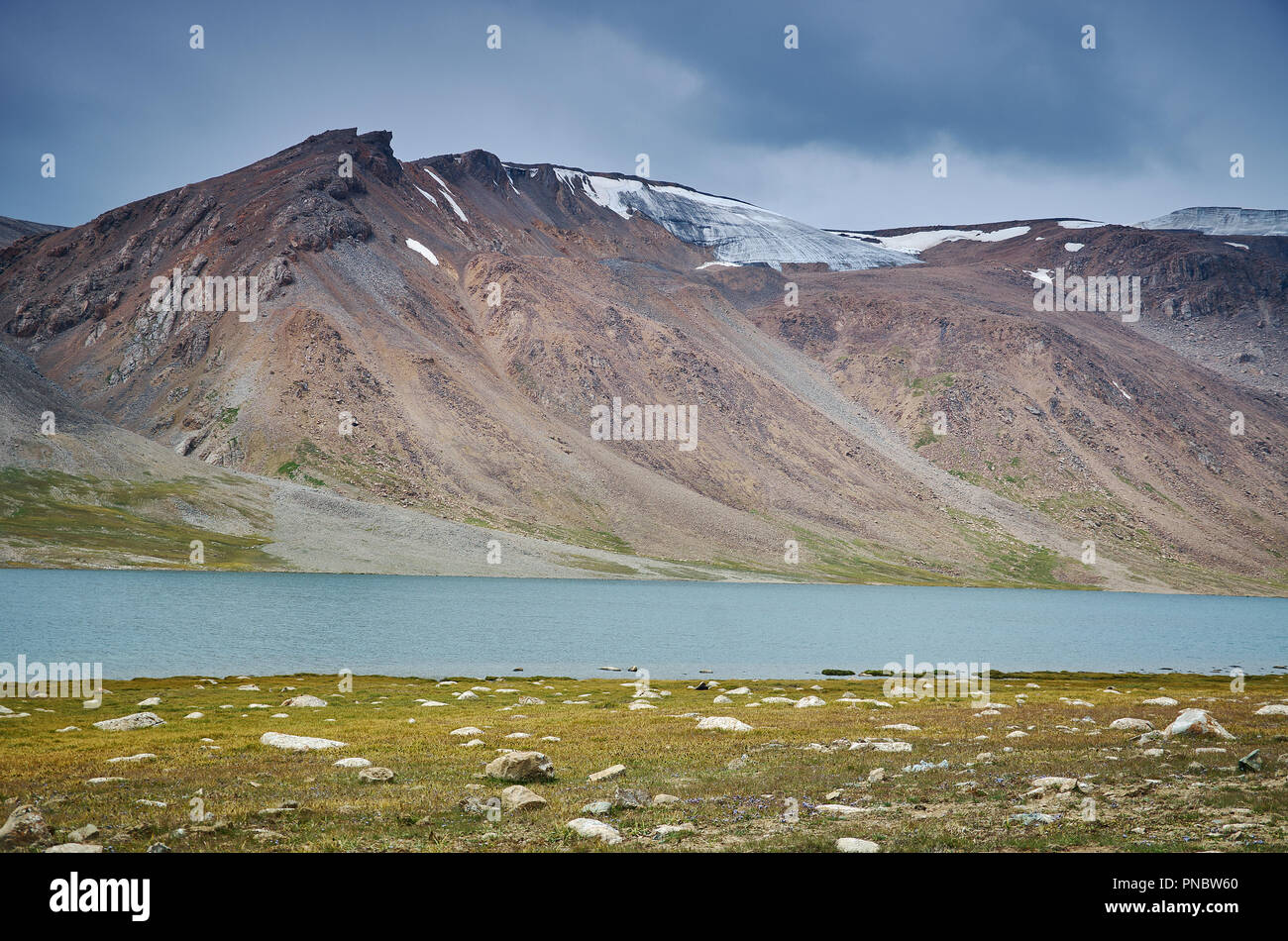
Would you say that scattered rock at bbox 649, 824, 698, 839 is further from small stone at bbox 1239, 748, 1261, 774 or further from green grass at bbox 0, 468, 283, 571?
green grass at bbox 0, 468, 283, 571

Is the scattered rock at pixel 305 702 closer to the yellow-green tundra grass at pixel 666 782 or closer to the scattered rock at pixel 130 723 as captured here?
the yellow-green tundra grass at pixel 666 782

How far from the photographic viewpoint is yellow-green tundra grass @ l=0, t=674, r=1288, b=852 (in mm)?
12773

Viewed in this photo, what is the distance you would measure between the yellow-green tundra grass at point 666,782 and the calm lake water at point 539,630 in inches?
1224

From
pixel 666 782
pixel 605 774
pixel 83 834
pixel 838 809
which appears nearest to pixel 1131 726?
pixel 838 809

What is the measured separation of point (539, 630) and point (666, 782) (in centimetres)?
7401

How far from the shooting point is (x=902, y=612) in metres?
136

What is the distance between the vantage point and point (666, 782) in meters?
18.4

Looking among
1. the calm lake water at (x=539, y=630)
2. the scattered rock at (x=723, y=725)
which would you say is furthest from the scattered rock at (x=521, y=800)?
the calm lake water at (x=539, y=630)

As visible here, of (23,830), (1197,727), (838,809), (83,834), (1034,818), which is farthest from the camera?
(1197,727)

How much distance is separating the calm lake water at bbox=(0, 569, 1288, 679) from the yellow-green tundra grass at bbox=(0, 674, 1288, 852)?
31.1 meters

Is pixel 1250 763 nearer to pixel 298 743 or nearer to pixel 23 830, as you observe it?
pixel 23 830

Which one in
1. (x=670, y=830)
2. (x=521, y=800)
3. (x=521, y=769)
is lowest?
(x=521, y=769)

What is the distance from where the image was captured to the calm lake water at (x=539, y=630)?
65.9 m
